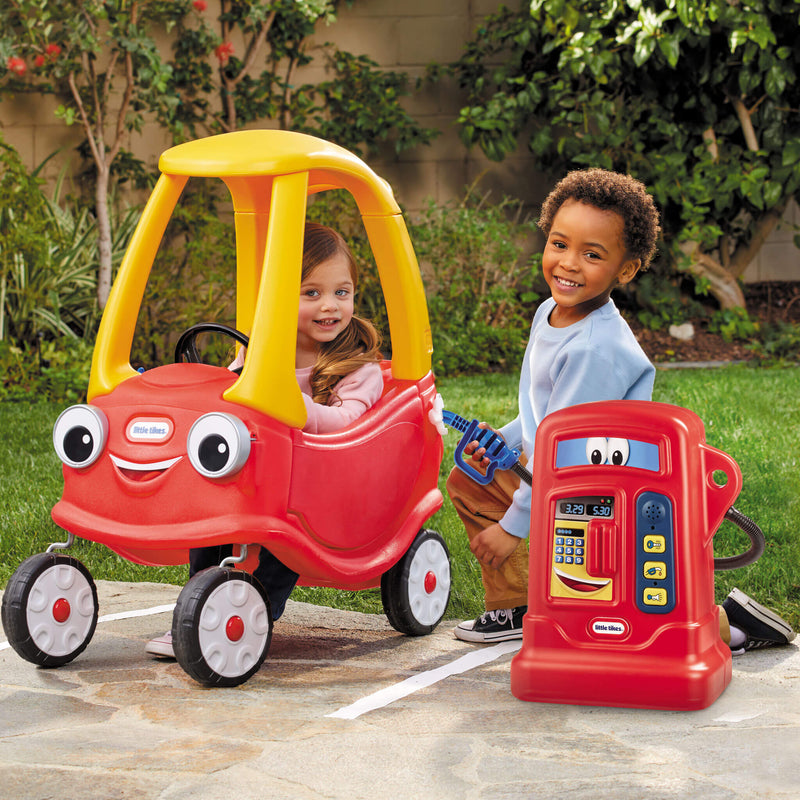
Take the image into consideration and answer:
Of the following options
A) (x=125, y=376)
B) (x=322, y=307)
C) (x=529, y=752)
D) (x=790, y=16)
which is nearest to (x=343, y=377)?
(x=322, y=307)

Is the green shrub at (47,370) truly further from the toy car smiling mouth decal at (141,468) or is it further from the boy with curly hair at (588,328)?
the boy with curly hair at (588,328)

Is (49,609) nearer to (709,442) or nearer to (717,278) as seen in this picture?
(709,442)

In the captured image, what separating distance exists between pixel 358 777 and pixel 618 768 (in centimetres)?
43

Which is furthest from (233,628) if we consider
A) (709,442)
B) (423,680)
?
(709,442)

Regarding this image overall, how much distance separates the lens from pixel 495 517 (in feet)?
9.04

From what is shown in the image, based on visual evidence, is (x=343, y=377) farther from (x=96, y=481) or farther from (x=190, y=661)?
(x=190, y=661)

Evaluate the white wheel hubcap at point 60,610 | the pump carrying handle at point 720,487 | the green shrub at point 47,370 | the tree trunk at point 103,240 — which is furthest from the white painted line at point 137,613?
the tree trunk at point 103,240

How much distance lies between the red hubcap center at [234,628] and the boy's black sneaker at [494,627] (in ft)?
2.15

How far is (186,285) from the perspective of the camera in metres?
7.20

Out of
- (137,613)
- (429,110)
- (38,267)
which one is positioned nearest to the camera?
(137,613)

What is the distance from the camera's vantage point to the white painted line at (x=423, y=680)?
7.11 ft

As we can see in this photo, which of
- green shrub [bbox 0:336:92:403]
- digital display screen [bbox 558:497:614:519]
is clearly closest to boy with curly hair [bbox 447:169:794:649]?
digital display screen [bbox 558:497:614:519]

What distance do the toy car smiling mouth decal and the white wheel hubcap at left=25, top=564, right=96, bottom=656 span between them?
277mm

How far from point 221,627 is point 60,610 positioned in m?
0.44
